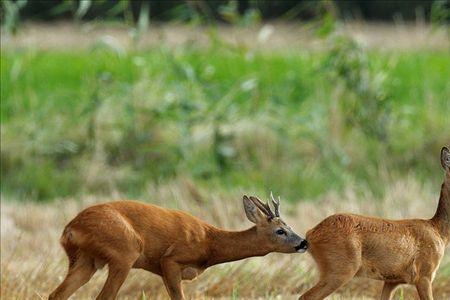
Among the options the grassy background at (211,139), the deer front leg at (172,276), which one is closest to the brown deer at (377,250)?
the deer front leg at (172,276)

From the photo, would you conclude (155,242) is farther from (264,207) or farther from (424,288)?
(424,288)

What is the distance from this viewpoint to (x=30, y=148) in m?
11.2

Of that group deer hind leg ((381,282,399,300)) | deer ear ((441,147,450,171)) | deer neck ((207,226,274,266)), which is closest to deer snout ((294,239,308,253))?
deer neck ((207,226,274,266))

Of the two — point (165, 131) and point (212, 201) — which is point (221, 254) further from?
point (165, 131)

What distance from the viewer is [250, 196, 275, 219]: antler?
16.3 feet

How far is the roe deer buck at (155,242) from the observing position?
4738 mm

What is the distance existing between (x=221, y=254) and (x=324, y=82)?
24.6ft

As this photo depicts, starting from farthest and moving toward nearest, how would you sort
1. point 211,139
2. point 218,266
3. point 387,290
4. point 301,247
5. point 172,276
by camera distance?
point 211,139 < point 218,266 < point 387,290 < point 301,247 < point 172,276

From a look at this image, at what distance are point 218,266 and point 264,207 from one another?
5.45 ft

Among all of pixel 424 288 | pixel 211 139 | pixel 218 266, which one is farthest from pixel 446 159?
pixel 211 139

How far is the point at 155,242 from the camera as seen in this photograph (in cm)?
485

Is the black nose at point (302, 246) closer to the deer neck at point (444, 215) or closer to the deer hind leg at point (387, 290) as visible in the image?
the deer hind leg at point (387, 290)

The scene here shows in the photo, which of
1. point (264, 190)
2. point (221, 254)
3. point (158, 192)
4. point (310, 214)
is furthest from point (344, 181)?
point (221, 254)

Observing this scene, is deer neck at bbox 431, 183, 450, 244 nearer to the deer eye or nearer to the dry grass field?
the dry grass field
